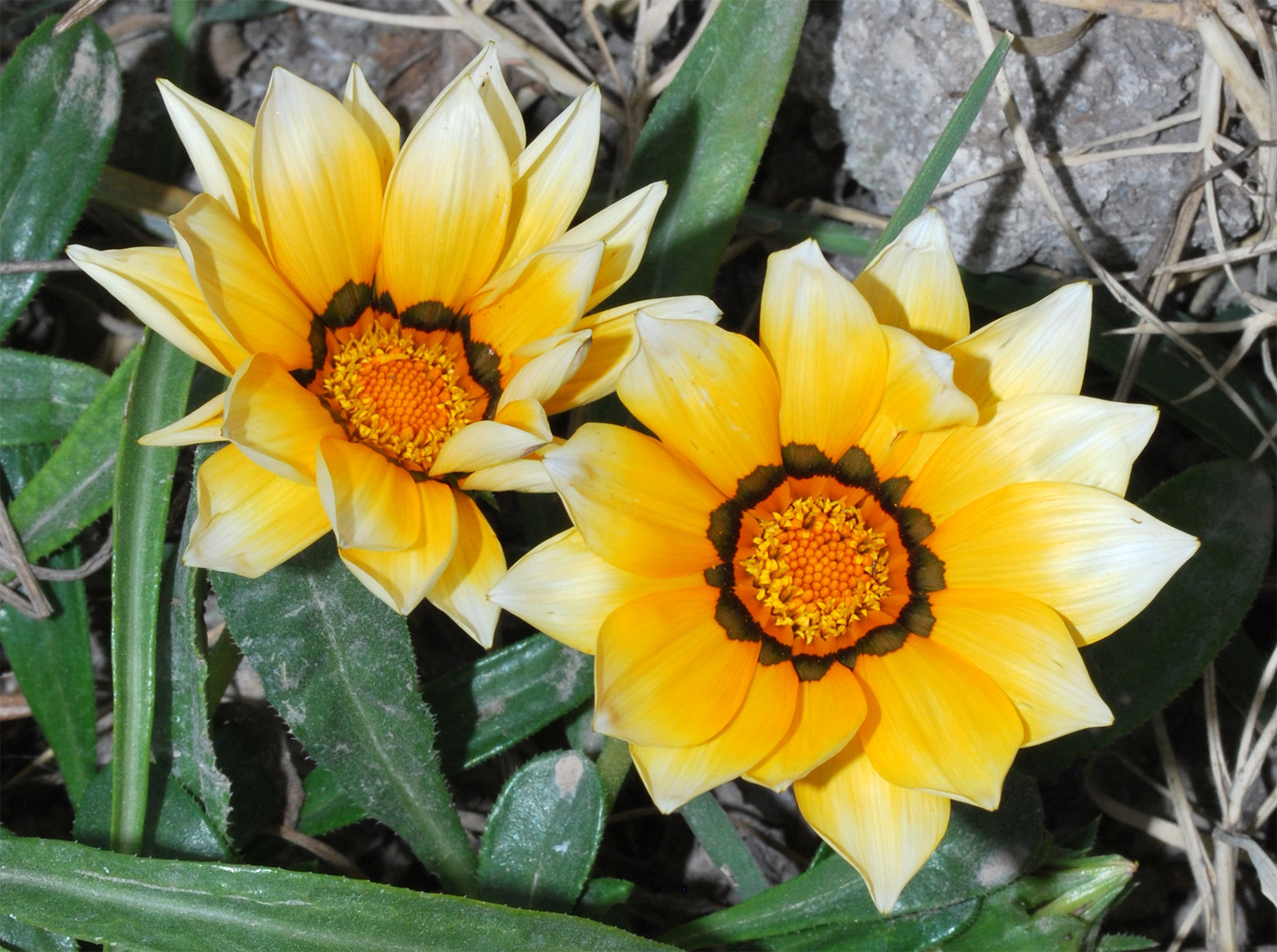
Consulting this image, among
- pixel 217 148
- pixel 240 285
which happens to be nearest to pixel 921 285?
pixel 240 285

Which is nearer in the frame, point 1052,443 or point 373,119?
point 1052,443

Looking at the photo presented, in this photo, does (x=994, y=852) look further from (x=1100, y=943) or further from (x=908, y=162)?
(x=908, y=162)

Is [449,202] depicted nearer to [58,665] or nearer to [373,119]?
[373,119]

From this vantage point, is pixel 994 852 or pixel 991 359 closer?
pixel 991 359

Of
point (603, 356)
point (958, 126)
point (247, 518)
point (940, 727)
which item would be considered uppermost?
point (958, 126)

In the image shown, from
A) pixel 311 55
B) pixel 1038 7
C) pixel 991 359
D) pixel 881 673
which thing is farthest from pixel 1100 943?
pixel 311 55

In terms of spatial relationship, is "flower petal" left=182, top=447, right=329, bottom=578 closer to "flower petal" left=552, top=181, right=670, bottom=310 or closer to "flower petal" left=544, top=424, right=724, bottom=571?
"flower petal" left=544, top=424, right=724, bottom=571

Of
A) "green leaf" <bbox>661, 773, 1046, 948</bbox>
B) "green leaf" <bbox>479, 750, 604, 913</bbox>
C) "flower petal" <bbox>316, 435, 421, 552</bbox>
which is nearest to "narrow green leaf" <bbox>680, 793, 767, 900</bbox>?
"green leaf" <bbox>661, 773, 1046, 948</bbox>
